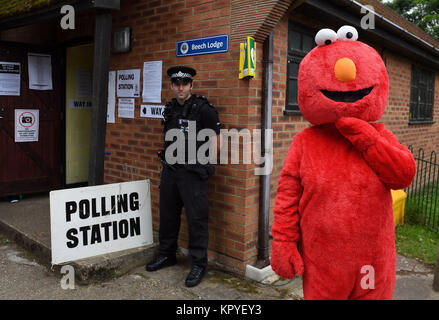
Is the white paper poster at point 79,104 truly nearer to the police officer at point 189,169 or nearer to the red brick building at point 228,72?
the red brick building at point 228,72

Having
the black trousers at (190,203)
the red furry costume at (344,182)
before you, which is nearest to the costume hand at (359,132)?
the red furry costume at (344,182)

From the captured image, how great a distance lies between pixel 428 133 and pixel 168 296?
28.2ft

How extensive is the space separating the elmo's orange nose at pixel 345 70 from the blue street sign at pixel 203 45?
80.9 inches

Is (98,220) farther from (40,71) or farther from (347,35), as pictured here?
(40,71)

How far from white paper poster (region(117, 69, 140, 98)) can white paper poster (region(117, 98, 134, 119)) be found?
7 cm

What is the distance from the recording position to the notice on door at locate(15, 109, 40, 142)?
610 centimetres

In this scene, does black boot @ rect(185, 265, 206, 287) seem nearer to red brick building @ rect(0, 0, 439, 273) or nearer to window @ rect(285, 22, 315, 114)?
red brick building @ rect(0, 0, 439, 273)

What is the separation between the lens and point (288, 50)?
4.41 metres

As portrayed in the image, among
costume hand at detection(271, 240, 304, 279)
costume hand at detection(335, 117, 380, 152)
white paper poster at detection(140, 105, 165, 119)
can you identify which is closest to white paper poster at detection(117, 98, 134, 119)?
white paper poster at detection(140, 105, 165, 119)

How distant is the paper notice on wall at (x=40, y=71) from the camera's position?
6.17m

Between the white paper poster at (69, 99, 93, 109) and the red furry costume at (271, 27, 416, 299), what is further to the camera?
the white paper poster at (69, 99, 93, 109)

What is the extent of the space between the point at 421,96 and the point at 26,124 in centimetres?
833
